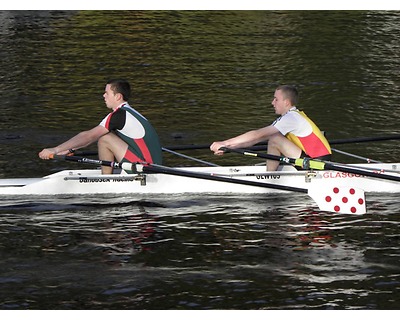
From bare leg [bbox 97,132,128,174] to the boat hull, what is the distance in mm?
414

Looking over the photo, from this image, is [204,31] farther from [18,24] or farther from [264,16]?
[18,24]

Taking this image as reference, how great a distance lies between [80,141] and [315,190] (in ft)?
11.6

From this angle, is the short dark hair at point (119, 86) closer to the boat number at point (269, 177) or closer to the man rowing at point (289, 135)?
the man rowing at point (289, 135)

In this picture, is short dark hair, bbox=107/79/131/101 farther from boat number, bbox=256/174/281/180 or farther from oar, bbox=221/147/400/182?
boat number, bbox=256/174/281/180

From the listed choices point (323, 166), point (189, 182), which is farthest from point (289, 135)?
point (189, 182)

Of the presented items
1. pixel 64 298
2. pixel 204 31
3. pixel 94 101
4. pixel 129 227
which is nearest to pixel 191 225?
pixel 129 227

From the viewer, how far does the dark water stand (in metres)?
15.0

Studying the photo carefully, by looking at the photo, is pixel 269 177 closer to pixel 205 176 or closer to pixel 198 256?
pixel 205 176

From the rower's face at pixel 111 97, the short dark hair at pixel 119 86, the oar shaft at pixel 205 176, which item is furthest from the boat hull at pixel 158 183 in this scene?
the short dark hair at pixel 119 86

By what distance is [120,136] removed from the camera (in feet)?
61.4

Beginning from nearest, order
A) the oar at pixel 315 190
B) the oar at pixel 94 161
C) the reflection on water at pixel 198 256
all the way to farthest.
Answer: the reflection on water at pixel 198 256
the oar at pixel 315 190
the oar at pixel 94 161

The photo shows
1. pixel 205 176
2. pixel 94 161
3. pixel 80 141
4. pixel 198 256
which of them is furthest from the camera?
pixel 80 141

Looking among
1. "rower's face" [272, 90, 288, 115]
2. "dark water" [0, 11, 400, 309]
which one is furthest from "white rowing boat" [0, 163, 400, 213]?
"rower's face" [272, 90, 288, 115]

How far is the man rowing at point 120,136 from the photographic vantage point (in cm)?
1853
